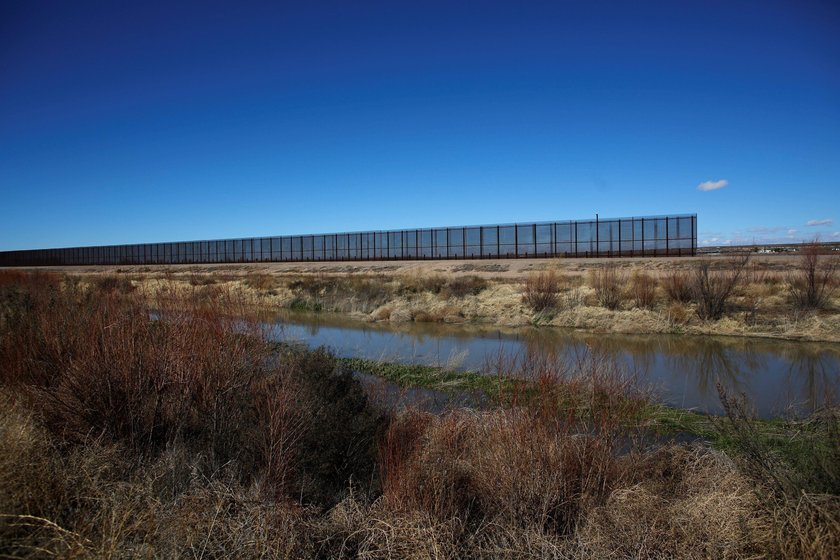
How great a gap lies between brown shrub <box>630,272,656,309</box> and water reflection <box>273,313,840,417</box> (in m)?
3.32

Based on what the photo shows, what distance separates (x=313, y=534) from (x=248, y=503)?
1.84 ft

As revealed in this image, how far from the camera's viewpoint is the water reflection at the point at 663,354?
9.77 meters

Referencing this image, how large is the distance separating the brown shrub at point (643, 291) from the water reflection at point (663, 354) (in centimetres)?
332

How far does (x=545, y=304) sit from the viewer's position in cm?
2080

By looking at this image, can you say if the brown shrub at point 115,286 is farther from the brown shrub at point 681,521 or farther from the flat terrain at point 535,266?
the flat terrain at point 535,266

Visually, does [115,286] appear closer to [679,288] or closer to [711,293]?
[711,293]

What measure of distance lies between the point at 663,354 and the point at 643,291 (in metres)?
6.97

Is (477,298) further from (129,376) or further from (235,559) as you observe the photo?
(235,559)

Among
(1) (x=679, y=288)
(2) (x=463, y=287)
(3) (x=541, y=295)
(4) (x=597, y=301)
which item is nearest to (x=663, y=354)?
(1) (x=679, y=288)

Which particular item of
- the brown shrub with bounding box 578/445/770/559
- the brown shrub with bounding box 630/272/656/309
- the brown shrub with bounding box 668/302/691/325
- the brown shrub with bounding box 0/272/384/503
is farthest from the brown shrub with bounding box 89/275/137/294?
the brown shrub with bounding box 630/272/656/309

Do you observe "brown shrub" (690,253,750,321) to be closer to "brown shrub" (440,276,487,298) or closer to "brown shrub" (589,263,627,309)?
"brown shrub" (589,263,627,309)

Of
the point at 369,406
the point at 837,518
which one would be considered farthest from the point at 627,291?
the point at 837,518

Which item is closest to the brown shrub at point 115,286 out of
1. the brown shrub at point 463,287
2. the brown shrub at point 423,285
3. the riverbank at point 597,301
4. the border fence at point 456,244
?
the riverbank at point 597,301

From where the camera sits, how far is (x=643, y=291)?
20.4m
